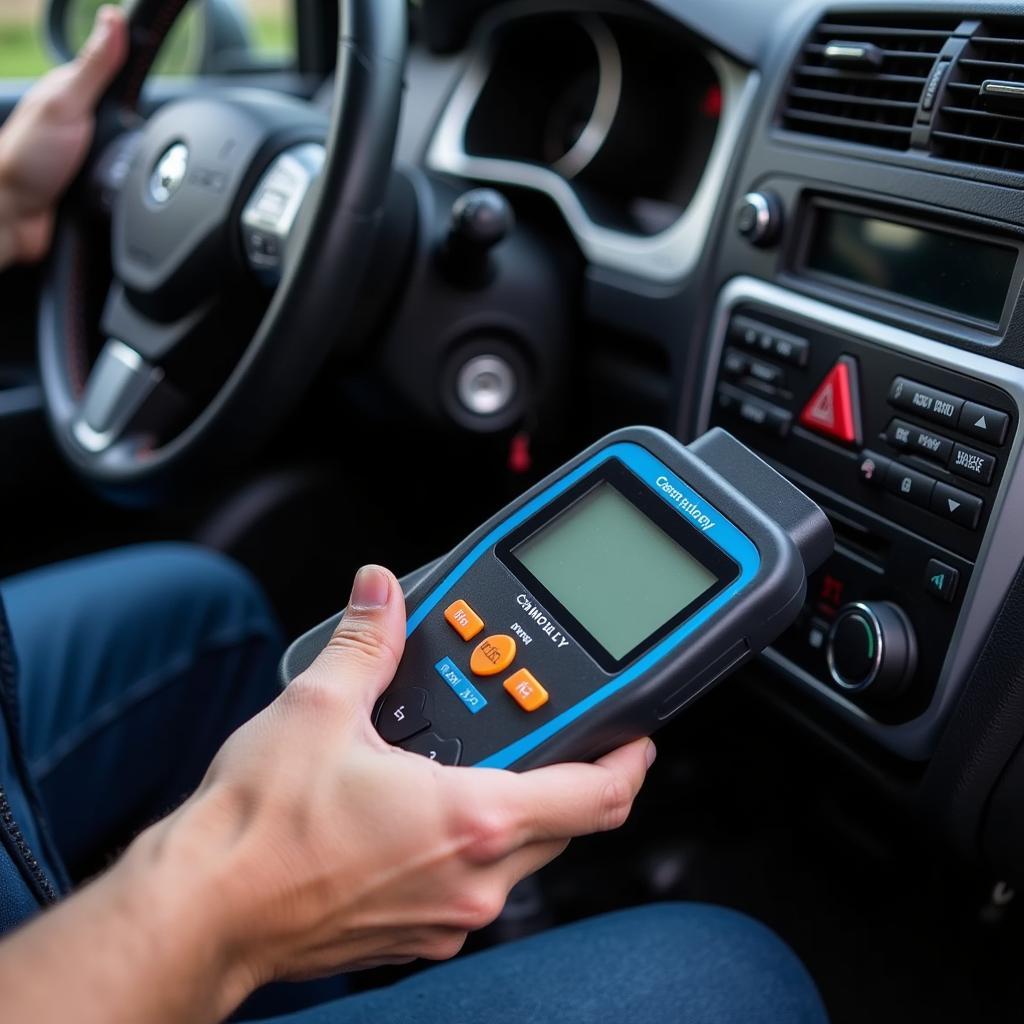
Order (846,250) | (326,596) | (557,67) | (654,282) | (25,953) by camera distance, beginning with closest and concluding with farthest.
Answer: (25,953) → (846,250) → (654,282) → (557,67) → (326,596)

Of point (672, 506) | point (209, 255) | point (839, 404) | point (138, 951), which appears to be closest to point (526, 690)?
point (672, 506)

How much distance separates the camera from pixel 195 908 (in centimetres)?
49

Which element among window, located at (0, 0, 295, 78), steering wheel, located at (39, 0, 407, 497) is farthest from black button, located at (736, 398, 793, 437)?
window, located at (0, 0, 295, 78)

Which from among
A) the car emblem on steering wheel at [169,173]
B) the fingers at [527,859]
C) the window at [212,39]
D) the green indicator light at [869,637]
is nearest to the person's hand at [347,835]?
the fingers at [527,859]

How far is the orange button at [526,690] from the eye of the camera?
2.08 feet

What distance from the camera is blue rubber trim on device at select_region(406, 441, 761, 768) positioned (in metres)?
0.62

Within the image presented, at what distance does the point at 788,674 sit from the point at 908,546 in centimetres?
17

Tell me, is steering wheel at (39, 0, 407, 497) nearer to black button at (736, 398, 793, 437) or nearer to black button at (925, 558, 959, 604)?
black button at (736, 398, 793, 437)

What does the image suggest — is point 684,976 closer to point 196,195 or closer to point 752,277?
point 752,277

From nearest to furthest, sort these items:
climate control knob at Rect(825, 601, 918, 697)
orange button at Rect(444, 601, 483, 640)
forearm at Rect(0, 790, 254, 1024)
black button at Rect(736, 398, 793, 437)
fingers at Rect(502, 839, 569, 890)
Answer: forearm at Rect(0, 790, 254, 1024) → fingers at Rect(502, 839, 569, 890) → orange button at Rect(444, 601, 483, 640) → climate control knob at Rect(825, 601, 918, 697) → black button at Rect(736, 398, 793, 437)

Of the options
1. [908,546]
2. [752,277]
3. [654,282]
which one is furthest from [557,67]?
[908,546]

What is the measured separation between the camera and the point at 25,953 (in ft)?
1.53

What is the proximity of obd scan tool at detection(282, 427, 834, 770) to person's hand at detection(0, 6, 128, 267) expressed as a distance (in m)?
0.78

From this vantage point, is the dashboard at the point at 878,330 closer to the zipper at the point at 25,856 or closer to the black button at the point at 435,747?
the black button at the point at 435,747
